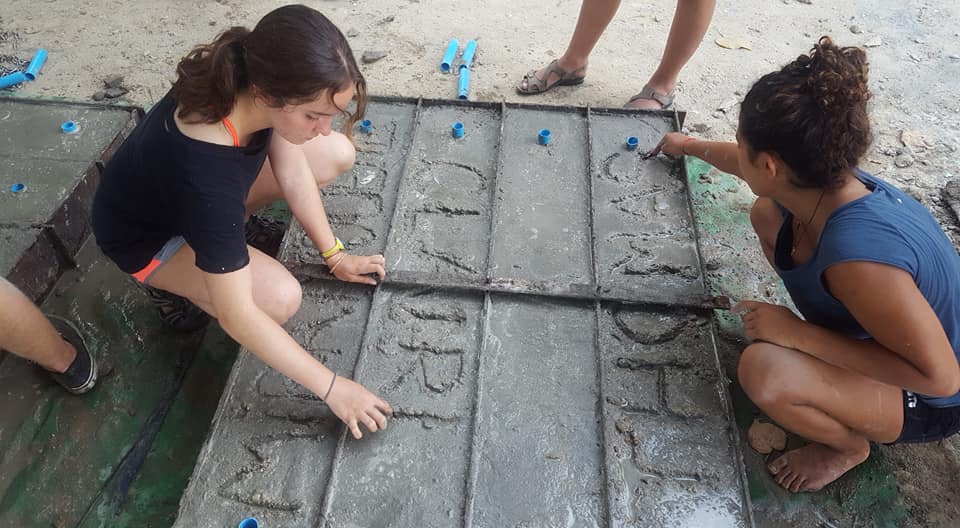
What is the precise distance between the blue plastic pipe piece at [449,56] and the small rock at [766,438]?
108 inches

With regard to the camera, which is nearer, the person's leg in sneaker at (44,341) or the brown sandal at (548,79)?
the person's leg in sneaker at (44,341)

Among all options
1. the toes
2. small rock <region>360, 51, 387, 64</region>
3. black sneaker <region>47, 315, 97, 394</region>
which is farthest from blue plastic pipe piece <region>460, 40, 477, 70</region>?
the toes

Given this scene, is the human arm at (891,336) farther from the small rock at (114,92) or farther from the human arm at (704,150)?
the small rock at (114,92)

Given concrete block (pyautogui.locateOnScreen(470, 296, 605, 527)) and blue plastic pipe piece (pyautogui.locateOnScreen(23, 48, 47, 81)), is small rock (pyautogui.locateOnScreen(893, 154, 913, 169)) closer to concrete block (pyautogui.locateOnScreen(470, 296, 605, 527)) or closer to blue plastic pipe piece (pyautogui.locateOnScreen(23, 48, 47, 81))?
concrete block (pyautogui.locateOnScreen(470, 296, 605, 527))

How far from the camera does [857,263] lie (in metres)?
1.57

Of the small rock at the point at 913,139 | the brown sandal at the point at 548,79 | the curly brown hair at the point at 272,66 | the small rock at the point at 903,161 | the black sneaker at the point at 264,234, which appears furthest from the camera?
the brown sandal at the point at 548,79

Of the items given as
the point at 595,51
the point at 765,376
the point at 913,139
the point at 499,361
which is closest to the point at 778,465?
the point at 765,376

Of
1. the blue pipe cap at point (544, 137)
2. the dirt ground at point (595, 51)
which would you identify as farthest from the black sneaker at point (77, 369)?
the blue pipe cap at point (544, 137)

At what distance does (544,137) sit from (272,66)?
1.70 meters

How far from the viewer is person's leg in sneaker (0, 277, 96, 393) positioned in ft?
6.77

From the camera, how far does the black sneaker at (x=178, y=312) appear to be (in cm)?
245

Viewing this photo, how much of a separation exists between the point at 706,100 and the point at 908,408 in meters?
A: 2.36

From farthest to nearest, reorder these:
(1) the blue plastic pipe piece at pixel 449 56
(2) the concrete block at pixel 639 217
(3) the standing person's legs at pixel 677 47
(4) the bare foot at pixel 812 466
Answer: (1) the blue plastic pipe piece at pixel 449 56 < (3) the standing person's legs at pixel 677 47 < (2) the concrete block at pixel 639 217 < (4) the bare foot at pixel 812 466

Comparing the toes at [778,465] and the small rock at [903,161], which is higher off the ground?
the small rock at [903,161]
